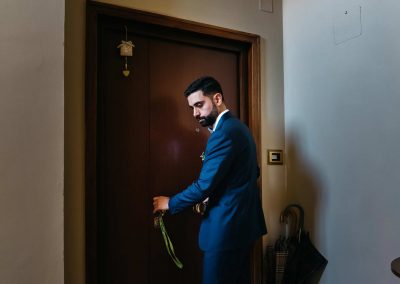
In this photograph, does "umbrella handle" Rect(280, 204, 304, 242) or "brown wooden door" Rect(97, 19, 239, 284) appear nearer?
"brown wooden door" Rect(97, 19, 239, 284)

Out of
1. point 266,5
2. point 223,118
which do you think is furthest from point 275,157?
point 266,5

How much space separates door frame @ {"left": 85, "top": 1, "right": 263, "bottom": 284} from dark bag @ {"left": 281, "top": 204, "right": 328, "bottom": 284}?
0.61 feet

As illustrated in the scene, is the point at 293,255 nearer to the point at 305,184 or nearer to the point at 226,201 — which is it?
the point at 305,184

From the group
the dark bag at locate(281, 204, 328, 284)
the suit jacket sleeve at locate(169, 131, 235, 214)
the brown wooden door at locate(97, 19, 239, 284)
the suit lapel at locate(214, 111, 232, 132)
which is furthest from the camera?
the dark bag at locate(281, 204, 328, 284)

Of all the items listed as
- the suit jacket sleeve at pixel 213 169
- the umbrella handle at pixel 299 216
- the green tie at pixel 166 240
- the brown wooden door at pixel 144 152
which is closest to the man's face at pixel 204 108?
the suit jacket sleeve at pixel 213 169

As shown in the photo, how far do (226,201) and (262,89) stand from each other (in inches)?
35.2

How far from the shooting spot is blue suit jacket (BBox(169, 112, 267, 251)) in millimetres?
1380

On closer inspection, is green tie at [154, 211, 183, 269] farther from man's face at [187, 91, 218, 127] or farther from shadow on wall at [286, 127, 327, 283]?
shadow on wall at [286, 127, 327, 283]

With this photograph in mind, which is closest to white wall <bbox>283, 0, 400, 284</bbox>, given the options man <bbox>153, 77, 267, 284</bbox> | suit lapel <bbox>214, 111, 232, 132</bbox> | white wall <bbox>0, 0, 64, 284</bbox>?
man <bbox>153, 77, 267, 284</bbox>

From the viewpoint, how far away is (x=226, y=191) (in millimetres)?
1430

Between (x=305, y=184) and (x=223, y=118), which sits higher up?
(x=223, y=118)

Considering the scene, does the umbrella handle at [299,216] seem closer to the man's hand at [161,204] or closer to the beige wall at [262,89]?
the beige wall at [262,89]

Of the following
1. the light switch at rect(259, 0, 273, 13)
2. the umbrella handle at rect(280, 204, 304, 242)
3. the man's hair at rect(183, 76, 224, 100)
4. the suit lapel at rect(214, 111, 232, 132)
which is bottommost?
the umbrella handle at rect(280, 204, 304, 242)

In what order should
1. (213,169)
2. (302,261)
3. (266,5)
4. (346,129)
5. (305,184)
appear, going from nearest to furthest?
1. (213,169)
2. (346,129)
3. (302,261)
4. (305,184)
5. (266,5)
